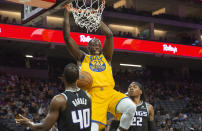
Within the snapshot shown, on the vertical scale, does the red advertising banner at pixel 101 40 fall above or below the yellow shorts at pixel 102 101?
above

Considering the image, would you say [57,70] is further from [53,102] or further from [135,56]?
[53,102]

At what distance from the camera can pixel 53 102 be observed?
325 centimetres

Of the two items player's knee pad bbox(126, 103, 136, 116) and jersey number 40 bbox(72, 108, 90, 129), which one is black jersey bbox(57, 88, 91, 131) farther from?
player's knee pad bbox(126, 103, 136, 116)

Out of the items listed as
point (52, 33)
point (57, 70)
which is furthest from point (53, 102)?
point (57, 70)

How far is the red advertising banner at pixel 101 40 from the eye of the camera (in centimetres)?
1557

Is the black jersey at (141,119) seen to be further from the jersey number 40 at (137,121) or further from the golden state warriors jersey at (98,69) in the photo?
the golden state warriors jersey at (98,69)

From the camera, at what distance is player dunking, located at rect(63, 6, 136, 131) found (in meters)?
4.49

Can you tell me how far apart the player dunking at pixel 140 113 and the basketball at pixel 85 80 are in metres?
1.51

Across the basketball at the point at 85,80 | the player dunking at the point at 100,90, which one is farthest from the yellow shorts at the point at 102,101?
the basketball at the point at 85,80

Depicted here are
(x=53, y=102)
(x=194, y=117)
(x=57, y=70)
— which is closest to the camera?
(x=53, y=102)

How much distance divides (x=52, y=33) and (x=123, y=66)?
967cm

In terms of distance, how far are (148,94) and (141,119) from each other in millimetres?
14910

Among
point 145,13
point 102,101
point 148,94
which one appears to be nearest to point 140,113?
point 102,101

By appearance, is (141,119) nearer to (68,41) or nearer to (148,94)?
(68,41)
